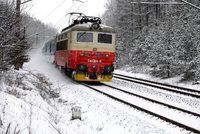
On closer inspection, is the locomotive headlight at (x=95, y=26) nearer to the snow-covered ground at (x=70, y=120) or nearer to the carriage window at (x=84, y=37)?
the carriage window at (x=84, y=37)

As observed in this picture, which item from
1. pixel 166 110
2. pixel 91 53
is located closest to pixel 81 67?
pixel 91 53

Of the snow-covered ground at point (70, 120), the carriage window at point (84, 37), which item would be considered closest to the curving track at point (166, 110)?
the snow-covered ground at point (70, 120)

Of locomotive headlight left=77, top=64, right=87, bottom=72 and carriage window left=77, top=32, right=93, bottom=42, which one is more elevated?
carriage window left=77, top=32, right=93, bottom=42

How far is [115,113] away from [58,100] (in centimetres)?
319

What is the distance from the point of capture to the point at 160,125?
31.3 ft

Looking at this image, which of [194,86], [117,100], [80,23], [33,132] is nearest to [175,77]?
[194,86]

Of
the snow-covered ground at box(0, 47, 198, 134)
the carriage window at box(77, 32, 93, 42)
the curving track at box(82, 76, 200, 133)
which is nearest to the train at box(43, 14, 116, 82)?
the carriage window at box(77, 32, 93, 42)

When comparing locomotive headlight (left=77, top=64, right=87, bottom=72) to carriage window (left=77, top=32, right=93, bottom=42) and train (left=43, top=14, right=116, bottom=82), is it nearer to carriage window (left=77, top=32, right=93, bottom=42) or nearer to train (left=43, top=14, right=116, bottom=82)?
train (left=43, top=14, right=116, bottom=82)

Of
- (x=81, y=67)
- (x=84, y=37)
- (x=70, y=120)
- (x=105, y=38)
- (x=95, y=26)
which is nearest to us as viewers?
(x=70, y=120)

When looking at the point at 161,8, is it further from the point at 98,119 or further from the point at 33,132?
the point at 33,132

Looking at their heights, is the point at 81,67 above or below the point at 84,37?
below

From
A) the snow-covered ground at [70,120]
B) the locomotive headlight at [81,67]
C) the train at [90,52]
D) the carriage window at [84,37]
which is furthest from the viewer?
the carriage window at [84,37]

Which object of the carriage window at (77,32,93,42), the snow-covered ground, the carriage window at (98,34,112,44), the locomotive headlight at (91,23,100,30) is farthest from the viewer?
the carriage window at (98,34,112,44)

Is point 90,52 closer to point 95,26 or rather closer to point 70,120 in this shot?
point 95,26
